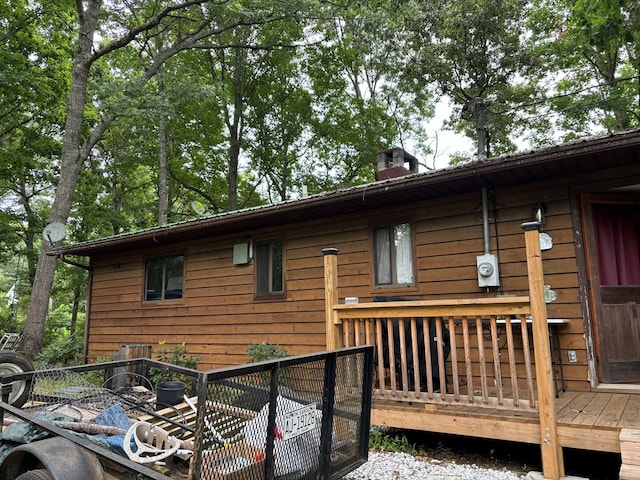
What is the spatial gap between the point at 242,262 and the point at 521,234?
14.2ft

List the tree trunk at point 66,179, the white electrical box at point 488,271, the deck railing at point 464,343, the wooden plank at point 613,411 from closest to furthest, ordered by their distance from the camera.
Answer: the wooden plank at point 613,411 → the deck railing at point 464,343 → the white electrical box at point 488,271 → the tree trunk at point 66,179

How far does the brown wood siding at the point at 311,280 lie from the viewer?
4578mm

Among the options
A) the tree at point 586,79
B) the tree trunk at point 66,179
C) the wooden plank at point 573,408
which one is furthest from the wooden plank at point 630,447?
the tree trunk at point 66,179

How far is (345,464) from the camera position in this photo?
2.38 m

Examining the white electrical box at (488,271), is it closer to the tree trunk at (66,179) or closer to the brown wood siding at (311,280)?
the brown wood siding at (311,280)

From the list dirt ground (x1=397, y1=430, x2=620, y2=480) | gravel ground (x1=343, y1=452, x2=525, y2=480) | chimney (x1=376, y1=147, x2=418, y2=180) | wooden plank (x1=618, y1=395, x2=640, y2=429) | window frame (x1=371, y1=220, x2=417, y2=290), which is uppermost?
chimney (x1=376, y1=147, x2=418, y2=180)

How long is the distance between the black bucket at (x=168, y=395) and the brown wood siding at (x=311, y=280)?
10.7 ft

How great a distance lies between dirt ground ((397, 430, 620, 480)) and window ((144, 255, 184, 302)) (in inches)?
215

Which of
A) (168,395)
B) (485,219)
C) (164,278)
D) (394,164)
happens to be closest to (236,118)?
(164,278)

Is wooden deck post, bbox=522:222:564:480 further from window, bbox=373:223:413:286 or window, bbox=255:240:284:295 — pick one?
window, bbox=255:240:284:295

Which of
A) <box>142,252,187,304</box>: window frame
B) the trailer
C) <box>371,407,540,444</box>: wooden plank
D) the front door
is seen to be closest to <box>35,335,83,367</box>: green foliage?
<box>142,252,187,304</box>: window frame

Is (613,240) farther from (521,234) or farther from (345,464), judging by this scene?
(345,464)

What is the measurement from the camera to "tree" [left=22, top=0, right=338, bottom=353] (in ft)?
32.5

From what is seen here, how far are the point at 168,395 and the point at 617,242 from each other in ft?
15.9
